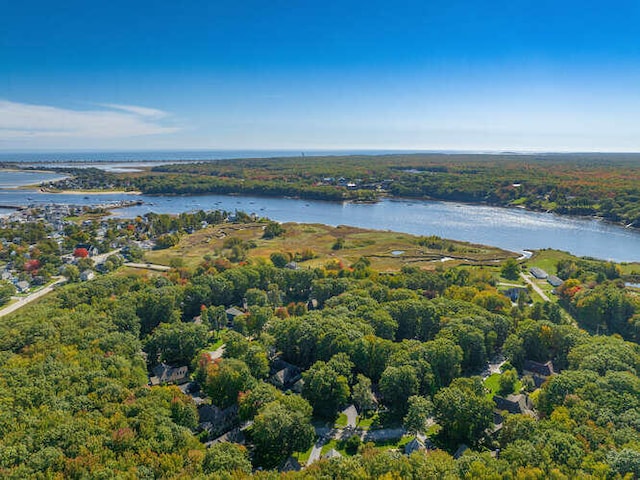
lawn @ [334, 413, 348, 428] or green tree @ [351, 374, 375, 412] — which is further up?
green tree @ [351, 374, 375, 412]

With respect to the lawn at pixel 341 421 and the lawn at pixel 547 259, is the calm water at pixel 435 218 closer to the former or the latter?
the lawn at pixel 547 259

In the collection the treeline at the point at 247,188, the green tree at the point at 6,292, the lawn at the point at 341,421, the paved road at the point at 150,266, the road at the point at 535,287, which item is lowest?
the lawn at the point at 341,421

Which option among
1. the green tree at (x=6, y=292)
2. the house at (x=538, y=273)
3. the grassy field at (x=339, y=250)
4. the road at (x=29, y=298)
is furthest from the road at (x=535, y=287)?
the green tree at (x=6, y=292)

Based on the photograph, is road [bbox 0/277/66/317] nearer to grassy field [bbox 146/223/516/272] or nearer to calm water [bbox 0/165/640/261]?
grassy field [bbox 146/223/516/272]

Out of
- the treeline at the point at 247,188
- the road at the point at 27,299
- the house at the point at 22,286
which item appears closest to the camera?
the road at the point at 27,299

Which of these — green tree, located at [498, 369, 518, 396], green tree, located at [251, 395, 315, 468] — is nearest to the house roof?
green tree, located at [251, 395, 315, 468]

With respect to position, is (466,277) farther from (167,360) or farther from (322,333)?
(167,360)

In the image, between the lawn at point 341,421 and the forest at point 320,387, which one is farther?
the lawn at point 341,421
